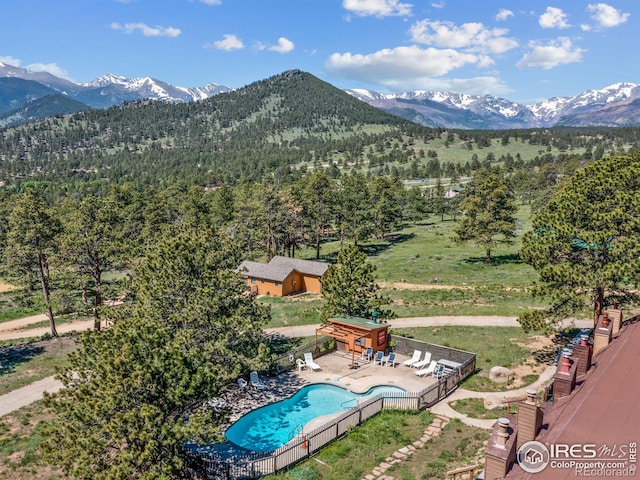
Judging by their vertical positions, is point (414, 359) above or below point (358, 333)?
below

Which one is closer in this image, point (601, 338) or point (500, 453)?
point (500, 453)

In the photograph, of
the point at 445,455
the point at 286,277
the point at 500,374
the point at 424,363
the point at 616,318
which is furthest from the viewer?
the point at 286,277

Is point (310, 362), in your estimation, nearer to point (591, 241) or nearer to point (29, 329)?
point (591, 241)

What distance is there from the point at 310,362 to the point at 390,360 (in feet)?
17.0

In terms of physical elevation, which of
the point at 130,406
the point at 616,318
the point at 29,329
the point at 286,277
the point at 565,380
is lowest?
the point at 29,329

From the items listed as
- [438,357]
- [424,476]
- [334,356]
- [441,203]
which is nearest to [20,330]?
[334,356]

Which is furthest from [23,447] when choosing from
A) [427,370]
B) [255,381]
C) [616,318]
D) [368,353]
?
[616,318]

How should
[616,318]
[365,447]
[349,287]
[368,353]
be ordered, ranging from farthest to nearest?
[349,287], [368,353], [616,318], [365,447]

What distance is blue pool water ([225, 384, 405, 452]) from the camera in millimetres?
21156

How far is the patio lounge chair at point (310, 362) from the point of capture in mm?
27531

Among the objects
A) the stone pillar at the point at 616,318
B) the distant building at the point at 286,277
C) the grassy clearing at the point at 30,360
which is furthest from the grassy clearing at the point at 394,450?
the distant building at the point at 286,277

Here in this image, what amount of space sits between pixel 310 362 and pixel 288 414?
16.5 feet

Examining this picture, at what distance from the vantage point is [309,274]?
5088 cm

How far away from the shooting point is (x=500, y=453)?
394 inches
